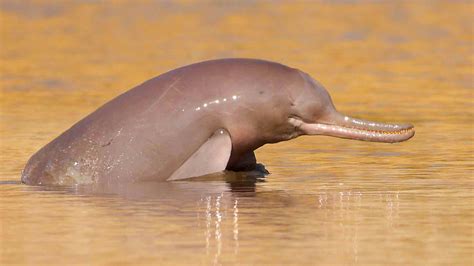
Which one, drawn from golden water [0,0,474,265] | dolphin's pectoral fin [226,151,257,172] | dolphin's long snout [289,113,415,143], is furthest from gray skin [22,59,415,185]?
golden water [0,0,474,265]

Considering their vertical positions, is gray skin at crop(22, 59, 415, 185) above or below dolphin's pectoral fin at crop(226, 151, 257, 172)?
above

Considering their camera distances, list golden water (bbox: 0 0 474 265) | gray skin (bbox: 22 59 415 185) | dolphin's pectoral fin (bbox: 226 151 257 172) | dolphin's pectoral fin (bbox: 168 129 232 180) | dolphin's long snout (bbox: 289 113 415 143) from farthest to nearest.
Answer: dolphin's pectoral fin (bbox: 226 151 257 172) → dolphin's long snout (bbox: 289 113 415 143) → gray skin (bbox: 22 59 415 185) → dolphin's pectoral fin (bbox: 168 129 232 180) → golden water (bbox: 0 0 474 265)

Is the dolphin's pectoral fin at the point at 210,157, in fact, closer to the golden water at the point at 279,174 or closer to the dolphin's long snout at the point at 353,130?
the golden water at the point at 279,174

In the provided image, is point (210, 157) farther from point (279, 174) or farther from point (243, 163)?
point (279, 174)

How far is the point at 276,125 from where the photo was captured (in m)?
18.2

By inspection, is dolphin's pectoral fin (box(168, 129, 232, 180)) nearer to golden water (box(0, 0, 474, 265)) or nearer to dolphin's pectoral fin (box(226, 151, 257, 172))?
golden water (box(0, 0, 474, 265))

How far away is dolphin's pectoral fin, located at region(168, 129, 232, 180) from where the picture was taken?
17812 millimetres

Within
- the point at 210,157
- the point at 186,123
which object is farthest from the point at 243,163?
the point at 186,123

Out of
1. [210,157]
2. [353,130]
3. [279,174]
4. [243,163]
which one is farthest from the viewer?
[279,174]

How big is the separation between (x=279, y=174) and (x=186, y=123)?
6.00 feet

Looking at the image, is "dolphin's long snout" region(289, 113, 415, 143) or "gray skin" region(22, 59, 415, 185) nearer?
"gray skin" region(22, 59, 415, 185)

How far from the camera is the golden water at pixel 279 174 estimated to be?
46.4ft

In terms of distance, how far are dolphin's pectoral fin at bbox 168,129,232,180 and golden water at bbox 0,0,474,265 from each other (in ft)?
0.52

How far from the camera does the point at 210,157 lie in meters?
17.9
